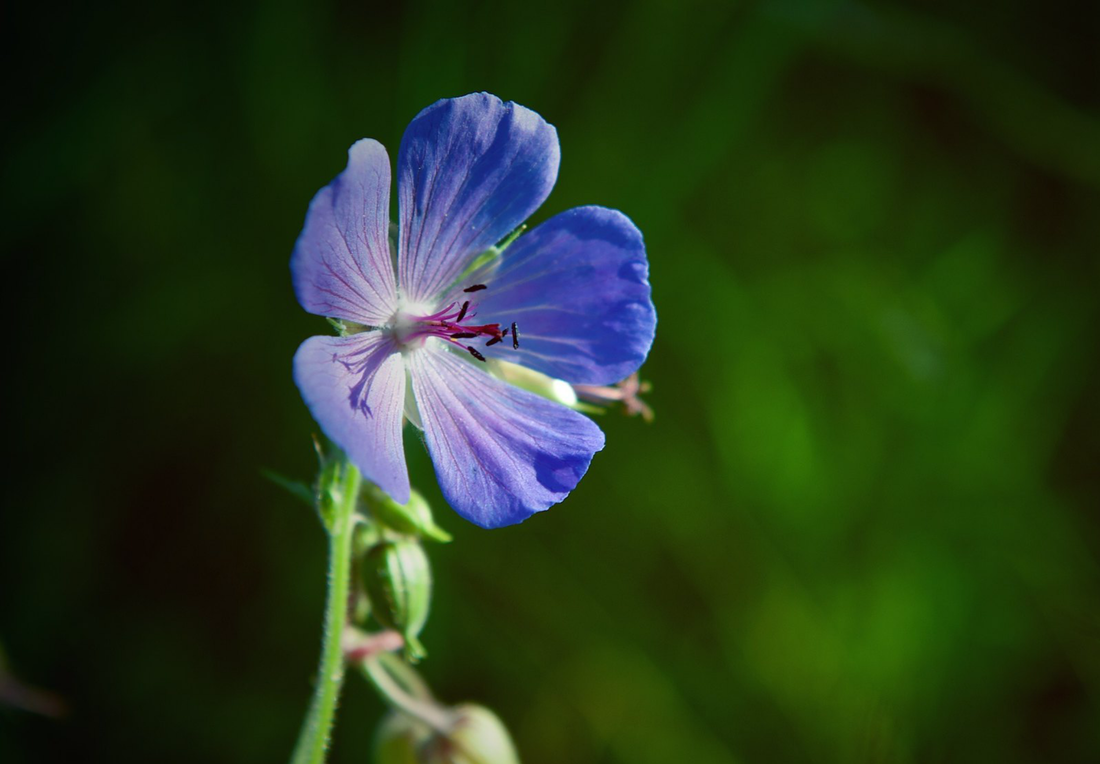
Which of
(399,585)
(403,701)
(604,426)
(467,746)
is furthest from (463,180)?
(604,426)

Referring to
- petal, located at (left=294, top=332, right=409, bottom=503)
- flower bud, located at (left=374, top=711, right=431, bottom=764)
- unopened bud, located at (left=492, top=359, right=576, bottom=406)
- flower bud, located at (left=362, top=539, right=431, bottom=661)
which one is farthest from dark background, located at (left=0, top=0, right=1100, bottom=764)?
petal, located at (left=294, top=332, right=409, bottom=503)

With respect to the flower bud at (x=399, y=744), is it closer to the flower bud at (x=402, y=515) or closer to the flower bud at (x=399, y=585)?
the flower bud at (x=399, y=585)

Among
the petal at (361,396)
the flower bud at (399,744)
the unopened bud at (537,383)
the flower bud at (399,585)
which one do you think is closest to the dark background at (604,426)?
the flower bud at (399,744)

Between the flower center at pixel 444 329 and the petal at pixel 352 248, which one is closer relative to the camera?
the petal at pixel 352 248

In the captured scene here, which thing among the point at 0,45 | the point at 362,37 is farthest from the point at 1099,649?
the point at 0,45

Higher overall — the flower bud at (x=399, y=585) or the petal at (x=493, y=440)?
the petal at (x=493, y=440)

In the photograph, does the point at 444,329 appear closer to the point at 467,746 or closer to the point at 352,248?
the point at 352,248
